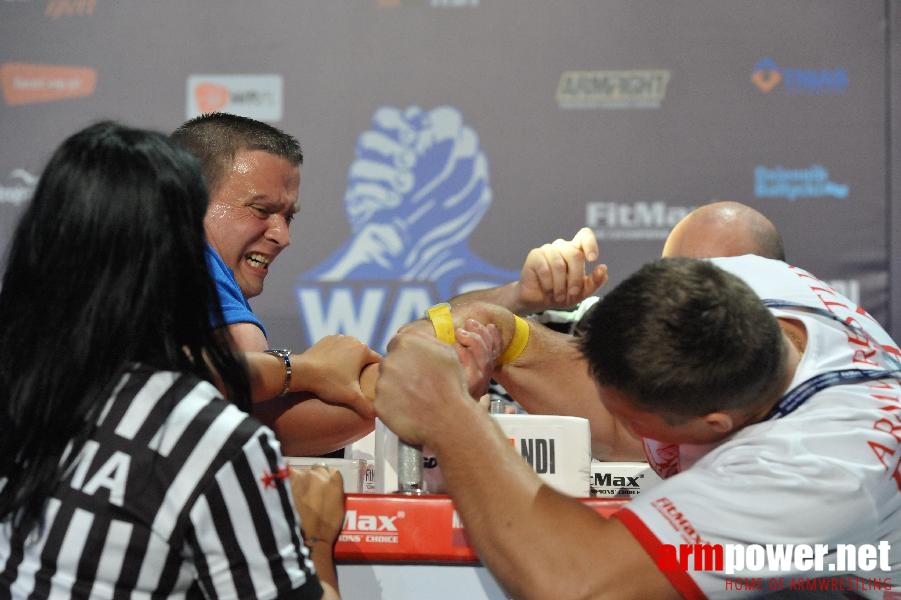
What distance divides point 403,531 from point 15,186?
3055 mm

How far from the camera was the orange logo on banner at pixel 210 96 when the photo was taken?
3.75 metres

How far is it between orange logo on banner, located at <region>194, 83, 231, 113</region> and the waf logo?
2.02 metres

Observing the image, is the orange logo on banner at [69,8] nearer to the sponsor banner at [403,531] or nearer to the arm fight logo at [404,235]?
the arm fight logo at [404,235]

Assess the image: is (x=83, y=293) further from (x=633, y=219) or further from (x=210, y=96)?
(x=210, y=96)

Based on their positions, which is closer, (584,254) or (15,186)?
(584,254)

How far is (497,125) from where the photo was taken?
3.64 m

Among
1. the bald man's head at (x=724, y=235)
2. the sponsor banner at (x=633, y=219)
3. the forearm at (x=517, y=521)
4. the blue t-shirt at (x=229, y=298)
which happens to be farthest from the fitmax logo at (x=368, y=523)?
the sponsor banner at (x=633, y=219)

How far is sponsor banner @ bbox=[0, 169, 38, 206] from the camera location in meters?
3.79

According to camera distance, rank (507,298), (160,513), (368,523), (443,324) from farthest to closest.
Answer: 1. (507,298)
2. (443,324)
3. (368,523)
4. (160,513)

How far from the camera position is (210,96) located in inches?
148

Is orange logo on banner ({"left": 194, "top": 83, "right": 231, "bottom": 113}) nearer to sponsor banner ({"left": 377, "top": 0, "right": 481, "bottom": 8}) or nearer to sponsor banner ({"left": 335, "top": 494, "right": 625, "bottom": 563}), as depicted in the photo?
sponsor banner ({"left": 377, "top": 0, "right": 481, "bottom": 8})

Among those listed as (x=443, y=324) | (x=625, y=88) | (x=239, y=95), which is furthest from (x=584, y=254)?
(x=239, y=95)

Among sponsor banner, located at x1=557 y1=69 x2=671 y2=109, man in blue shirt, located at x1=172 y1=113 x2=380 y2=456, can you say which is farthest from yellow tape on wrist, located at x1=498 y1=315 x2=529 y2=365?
sponsor banner, located at x1=557 y1=69 x2=671 y2=109

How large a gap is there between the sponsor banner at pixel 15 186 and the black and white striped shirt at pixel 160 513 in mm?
3160
